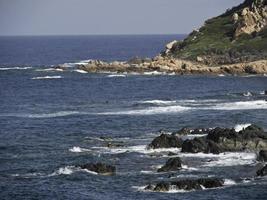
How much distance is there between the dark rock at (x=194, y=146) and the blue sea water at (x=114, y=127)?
4.28 feet

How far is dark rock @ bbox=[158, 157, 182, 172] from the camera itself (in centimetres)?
7588

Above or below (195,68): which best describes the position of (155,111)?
below

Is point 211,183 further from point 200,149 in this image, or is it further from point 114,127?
point 114,127

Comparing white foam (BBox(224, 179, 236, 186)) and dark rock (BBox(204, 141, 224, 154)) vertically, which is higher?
dark rock (BBox(204, 141, 224, 154))

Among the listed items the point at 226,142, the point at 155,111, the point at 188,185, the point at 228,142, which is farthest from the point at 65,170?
the point at 155,111

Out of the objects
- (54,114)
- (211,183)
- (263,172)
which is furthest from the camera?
(54,114)

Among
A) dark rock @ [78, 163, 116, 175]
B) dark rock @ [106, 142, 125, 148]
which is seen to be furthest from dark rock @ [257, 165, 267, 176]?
dark rock @ [106, 142, 125, 148]

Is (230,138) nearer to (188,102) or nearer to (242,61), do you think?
(188,102)

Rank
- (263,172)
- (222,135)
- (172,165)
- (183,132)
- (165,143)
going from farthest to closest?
(183,132), (165,143), (222,135), (172,165), (263,172)

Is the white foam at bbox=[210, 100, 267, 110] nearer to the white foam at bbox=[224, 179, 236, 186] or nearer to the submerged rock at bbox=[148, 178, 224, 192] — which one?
the white foam at bbox=[224, 179, 236, 186]

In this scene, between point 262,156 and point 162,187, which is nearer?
point 162,187

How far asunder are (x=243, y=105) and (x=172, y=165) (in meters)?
51.1

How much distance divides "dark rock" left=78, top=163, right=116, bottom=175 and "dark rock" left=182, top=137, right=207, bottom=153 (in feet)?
37.7

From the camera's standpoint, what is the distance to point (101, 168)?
7638 cm
